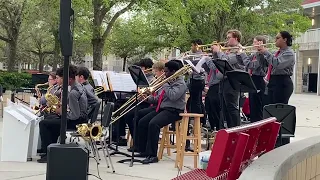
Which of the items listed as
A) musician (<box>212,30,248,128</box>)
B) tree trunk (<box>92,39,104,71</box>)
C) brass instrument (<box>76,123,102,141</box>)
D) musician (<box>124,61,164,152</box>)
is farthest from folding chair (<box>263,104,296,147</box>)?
tree trunk (<box>92,39,104,71</box>)

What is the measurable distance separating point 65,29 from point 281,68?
378 cm

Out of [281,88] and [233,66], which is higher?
[233,66]

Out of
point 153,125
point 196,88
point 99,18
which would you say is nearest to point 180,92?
point 153,125

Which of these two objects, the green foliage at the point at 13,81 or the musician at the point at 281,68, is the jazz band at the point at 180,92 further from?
the green foliage at the point at 13,81

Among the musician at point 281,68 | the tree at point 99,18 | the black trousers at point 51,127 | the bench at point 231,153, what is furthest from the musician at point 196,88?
the tree at point 99,18

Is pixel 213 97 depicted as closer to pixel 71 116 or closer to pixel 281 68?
pixel 281 68

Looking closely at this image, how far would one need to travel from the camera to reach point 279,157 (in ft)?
14.1

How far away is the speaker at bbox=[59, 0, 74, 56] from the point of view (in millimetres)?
5238

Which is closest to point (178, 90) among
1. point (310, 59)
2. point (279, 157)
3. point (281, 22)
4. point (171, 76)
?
point (171, 76)

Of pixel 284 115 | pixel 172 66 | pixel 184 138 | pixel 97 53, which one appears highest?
pixel 97 53

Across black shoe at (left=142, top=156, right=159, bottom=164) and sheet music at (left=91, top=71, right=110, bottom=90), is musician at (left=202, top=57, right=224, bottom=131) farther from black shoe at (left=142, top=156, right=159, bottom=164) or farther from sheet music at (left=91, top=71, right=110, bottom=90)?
sheet music at (left=91, top=71, right=110, bottom=90)

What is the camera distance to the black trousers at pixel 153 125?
25.6 feet

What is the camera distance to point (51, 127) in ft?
26.3

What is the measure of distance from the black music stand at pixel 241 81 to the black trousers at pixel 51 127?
100 inches
